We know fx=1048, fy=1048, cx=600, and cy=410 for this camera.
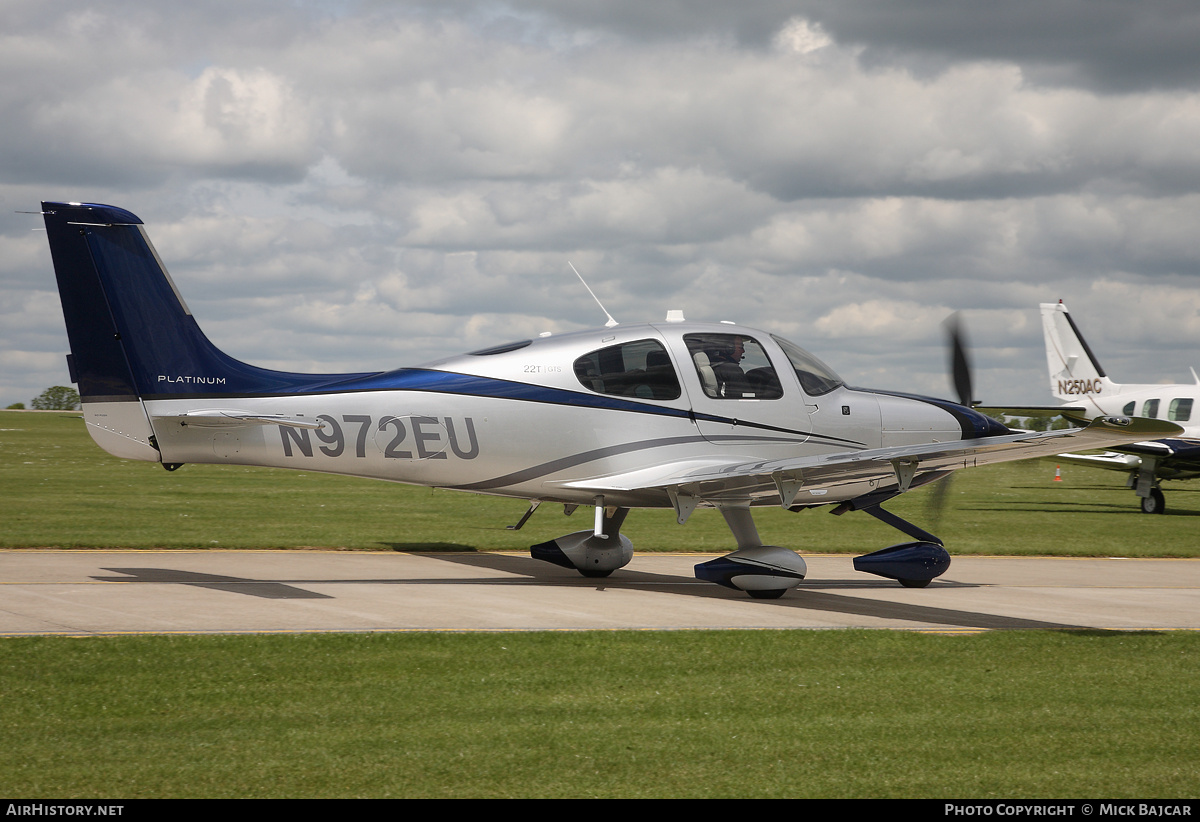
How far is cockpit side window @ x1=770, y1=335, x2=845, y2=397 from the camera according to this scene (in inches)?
521

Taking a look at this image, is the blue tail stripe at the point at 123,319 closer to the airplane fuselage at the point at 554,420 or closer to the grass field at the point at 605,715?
the airplane fuselage at the point at 554,420

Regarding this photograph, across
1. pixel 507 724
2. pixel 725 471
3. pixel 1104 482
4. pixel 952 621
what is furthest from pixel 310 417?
pixel 1104 482

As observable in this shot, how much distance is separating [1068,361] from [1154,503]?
7.57 m

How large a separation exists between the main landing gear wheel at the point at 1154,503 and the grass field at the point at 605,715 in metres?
20.1

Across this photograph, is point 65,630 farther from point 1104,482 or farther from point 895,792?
point 1104,482

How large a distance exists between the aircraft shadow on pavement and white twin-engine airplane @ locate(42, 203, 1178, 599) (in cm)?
47

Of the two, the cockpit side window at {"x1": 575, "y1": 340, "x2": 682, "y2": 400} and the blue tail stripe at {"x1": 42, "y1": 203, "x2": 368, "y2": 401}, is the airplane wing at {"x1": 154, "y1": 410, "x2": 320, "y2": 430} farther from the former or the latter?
the cockpit side window at {"x1": 575, "y1": 340, "x2": 682, "y2": 400}

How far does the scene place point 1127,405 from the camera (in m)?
31.2

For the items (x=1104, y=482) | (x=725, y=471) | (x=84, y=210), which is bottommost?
(x=1104, y=482)

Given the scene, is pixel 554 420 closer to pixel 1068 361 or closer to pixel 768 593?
pixel 768 593

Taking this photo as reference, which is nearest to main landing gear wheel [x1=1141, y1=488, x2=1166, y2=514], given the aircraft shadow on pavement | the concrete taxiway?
the concrete taxiway

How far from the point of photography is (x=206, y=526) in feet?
62.1
